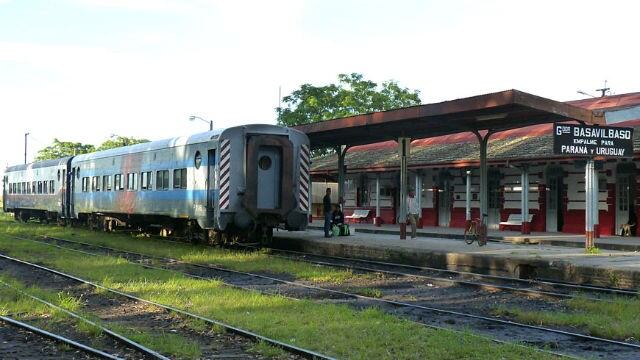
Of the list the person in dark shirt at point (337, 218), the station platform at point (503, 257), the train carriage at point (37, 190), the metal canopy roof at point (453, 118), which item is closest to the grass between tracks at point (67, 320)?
the station platform at point (503, 257)

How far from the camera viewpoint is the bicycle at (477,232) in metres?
17.8

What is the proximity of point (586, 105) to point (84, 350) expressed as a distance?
25969 mm

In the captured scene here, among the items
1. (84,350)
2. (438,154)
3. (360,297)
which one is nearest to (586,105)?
(438,154)

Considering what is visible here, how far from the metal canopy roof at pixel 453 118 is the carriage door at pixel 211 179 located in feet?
14.0

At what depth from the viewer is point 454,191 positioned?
30.0 m

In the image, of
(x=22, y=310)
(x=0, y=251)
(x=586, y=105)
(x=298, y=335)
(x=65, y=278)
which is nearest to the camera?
(x=298, y=335)

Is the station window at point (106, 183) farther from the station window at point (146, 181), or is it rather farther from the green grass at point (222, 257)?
the station window at point (146, 181)

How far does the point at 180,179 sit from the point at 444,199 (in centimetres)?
1490

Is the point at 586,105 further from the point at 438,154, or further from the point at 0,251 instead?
the point at 0,251

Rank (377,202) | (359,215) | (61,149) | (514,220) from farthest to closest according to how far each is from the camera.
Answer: (61,149) < (359,215) < (377,202) < (514,220)

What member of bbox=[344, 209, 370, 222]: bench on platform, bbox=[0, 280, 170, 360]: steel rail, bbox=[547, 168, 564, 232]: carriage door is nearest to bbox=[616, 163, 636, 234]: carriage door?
bbox=[547, 168, 564, 232]: carriage door

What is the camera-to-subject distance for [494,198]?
2839 centimetres

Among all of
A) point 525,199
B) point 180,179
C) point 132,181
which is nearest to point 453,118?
point 180,179

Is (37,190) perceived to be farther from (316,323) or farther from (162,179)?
(316,323)
